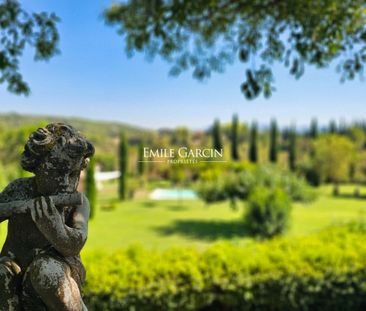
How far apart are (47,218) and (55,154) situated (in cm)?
31

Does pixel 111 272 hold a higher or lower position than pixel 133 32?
lower

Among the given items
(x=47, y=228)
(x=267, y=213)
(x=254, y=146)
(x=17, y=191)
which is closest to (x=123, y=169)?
(x=267, y=213)

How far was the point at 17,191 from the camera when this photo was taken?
1.81 metres

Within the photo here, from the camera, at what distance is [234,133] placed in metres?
46.6

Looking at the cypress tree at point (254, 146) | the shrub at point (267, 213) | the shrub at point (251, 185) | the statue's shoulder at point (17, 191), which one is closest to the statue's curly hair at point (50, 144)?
the statue's shoulder at point (17, 191)

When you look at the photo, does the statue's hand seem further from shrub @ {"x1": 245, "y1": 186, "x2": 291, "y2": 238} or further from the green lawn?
shrub @ {"x1": 245, "y1": 186, "x2": 291, "y2": 238}

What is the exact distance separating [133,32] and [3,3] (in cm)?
200

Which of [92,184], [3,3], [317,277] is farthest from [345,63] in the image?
[92,184]

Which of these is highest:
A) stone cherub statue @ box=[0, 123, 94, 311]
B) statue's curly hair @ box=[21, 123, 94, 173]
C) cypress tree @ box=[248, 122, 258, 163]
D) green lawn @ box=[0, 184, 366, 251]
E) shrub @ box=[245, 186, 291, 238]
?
cypress tree @ box=[248, 122, 258, 163]

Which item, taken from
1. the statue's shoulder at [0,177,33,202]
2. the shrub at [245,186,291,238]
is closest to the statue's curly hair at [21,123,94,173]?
the statue's shoulder at [0,177,33,202]

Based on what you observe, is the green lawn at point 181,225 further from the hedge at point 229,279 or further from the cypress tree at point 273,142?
the cypress tree at point 273,142

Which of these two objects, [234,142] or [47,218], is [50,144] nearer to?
[47,218]

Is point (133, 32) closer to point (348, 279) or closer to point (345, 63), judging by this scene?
point (345, 63)

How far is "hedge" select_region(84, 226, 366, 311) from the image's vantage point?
5.57 meters
